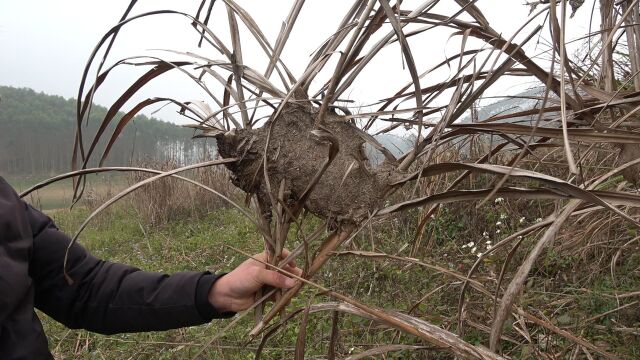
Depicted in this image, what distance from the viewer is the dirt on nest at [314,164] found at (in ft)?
2.30

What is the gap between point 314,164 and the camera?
0.70m

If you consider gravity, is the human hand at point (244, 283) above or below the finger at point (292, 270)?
below

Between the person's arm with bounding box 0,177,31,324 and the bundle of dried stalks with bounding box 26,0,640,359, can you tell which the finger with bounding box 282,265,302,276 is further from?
the person's arm with bounding box 0,177,31,324

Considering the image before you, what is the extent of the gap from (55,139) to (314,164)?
18.1m

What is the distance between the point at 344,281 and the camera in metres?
2.93

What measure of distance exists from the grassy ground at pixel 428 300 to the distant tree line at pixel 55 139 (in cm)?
424

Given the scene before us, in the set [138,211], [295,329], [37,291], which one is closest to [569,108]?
[37,291]

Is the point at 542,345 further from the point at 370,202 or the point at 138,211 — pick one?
the point at 138,211

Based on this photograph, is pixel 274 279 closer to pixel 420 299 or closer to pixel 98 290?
pixel 420 299

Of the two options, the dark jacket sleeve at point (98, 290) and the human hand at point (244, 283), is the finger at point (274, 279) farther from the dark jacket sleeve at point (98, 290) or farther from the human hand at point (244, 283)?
the dark jacket sleeve at point (98, 290)

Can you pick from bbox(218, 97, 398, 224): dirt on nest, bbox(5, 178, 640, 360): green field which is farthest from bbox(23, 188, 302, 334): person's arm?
bbox(218, 97, 398, 224): dirt on nest

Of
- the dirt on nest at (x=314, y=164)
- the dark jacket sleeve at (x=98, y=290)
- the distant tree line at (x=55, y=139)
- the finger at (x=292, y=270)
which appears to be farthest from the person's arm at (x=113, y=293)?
the distant tree line at (x=55, y=139)

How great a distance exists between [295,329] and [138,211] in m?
5.62

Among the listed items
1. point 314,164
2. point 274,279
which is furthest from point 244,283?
point 314,164
